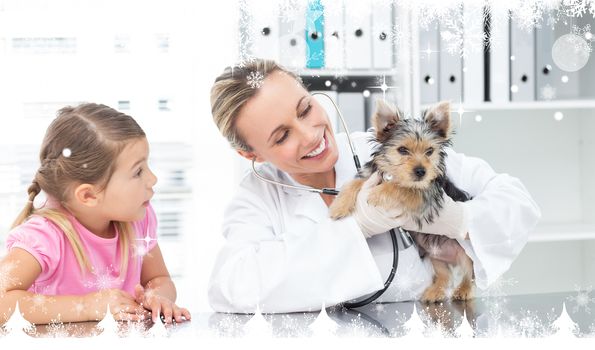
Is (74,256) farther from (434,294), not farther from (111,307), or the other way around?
(434,294)

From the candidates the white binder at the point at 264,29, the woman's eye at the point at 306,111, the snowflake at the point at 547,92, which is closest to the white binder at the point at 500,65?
the snowflake at the point at 547,92

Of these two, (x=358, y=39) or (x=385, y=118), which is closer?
(x=385, y=118)

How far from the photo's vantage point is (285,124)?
136 centimetres

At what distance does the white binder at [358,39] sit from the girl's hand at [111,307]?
0.99 m

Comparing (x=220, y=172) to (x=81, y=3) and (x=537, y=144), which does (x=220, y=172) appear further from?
(x=537, y=144)

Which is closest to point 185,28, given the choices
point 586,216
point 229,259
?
point 229,259

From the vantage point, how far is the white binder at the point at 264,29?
154 centimetres

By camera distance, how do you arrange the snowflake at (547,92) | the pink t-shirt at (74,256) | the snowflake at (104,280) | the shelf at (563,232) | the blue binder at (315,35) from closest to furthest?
the pink t-shirt at (74,256) → the snowflake at (104,280) → the blue binder at (315,35) → the shelf at (563,232) → the snowflake at (547,92)

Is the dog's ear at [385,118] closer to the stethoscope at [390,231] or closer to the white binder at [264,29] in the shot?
the stethoscope at [390,231]

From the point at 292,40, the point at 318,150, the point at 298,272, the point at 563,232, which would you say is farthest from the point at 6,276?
the point at 563,232

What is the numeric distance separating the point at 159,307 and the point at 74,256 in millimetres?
212

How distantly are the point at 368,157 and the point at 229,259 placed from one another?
1.22 feet

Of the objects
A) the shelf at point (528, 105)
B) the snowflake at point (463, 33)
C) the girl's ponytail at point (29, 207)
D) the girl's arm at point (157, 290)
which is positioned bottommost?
the girl's arm at point (157, 290)

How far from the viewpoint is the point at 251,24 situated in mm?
1649
